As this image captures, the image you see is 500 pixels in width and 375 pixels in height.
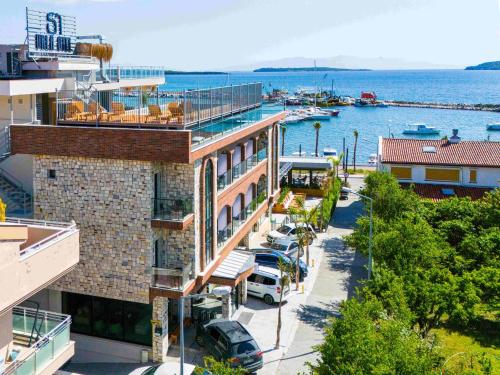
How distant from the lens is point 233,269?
29.3 m

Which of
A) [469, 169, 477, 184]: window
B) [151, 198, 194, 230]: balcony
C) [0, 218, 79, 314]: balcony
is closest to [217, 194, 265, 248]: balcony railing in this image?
[151, 198, 194, 230]: balcony

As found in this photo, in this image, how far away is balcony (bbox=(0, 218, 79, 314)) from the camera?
45.6 feet

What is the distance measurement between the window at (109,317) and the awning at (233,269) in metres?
4.06

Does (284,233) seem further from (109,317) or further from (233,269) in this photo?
(109,317)

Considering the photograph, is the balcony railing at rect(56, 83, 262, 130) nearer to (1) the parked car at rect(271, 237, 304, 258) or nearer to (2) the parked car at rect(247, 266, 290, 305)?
(2) the parked car at rect(247, 266, 290, 305)

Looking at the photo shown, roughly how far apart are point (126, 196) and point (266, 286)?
11344mm

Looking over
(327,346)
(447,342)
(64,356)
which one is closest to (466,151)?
(447,342)

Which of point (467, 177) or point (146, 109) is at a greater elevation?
point (146, 109)

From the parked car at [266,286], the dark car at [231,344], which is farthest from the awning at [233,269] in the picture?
the dark car at [231,344]


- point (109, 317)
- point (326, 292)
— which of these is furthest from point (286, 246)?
point (109, 317)

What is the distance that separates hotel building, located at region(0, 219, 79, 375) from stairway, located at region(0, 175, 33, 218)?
852 centimetres

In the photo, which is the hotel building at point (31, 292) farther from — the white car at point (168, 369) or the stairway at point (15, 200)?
the stairway at point (15, 200)

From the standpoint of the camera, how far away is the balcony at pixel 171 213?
2386 centimetres

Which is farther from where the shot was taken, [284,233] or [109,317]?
[284,233]
